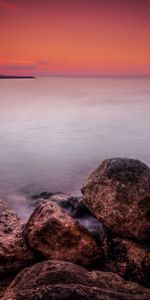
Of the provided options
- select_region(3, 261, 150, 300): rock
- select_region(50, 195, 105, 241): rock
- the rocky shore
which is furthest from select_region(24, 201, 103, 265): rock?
select_region(3, 261, 150, 300): rock

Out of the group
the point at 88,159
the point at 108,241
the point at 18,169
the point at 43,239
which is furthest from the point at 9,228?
the point at 88,159

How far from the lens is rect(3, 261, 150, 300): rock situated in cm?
423

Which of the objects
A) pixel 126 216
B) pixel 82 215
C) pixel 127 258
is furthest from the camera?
pixel 82 215

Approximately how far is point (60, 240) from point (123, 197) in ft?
4.80

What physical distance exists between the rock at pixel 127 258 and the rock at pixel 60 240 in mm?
235

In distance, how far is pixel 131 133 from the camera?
33719 millimetres

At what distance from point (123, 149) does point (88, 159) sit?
503cm

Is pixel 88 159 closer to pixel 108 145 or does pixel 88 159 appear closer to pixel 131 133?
pixel 108 145

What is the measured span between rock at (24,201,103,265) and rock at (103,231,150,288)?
0.77ft

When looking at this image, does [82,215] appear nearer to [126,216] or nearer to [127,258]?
[126,216]

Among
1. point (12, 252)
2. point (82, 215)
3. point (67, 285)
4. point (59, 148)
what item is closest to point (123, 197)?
point (12, 252)

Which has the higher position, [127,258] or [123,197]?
[123,197]

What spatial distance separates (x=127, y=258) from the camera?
645 cm

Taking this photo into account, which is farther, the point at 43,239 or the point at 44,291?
the point at 43,239
